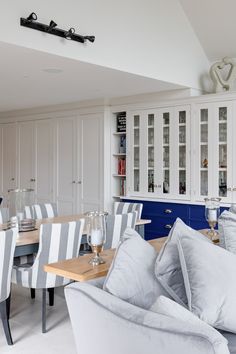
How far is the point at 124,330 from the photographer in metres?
1.38

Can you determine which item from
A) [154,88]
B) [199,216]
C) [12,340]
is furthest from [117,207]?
[12,340]

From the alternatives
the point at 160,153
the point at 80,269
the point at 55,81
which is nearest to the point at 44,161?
the point at 160,153

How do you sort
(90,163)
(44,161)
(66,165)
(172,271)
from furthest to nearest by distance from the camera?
(44,161), (66,165), (90,163), (172,271)

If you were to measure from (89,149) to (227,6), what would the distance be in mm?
2887

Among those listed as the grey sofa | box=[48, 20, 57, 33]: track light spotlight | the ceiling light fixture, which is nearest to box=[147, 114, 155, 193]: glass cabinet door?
the ceiling light fixture

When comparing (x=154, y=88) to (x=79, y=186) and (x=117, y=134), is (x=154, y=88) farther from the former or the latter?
(x=79, y=186)

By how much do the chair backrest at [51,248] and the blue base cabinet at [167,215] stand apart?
2.42 metres

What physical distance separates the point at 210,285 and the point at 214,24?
13.9 feet

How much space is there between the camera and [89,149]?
6.56 meters

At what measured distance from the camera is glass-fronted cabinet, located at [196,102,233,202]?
5.14 meters

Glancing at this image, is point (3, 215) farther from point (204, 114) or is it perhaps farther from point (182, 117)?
point (204, 114)

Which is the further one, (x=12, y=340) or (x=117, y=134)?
(x=117, y=134)

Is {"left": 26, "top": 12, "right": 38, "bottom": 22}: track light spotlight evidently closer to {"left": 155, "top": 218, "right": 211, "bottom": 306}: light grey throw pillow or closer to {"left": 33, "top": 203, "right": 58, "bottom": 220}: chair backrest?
{"left": 33, "top": 203, "right": 58, "bottom": 220}: chair backrest

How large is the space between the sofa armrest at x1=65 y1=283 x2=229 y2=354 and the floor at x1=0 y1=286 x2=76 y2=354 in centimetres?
150
